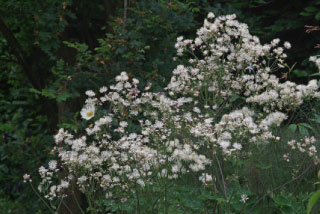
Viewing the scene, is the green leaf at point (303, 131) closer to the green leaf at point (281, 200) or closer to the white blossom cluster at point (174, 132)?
the white blossom cluster at point (174, 132)

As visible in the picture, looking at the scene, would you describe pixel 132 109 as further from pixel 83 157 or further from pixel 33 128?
pixel 33 128

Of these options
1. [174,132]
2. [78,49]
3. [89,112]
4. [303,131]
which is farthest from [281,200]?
[78,49]

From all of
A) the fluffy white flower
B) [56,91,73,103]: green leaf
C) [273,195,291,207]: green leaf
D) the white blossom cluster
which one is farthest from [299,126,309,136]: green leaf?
[56,91,73,103]: green leaf

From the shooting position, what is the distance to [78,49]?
4688mm

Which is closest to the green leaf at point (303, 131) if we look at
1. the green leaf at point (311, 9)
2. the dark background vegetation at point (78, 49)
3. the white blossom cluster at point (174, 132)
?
the white blossom cluster at point (174, 132)

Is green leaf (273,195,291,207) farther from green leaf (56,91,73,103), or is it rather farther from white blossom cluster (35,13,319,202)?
green leaf (56,91,73,103)

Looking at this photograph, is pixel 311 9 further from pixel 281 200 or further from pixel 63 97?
pixel 281 200

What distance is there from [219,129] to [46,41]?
3.09m

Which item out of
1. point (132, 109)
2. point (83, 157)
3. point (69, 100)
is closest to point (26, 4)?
point (69, 100)

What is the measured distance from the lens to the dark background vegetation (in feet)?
15.4

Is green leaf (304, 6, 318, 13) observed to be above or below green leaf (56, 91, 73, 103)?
above

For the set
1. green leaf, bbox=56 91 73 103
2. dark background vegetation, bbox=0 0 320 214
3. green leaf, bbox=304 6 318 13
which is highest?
green leaf, bbox=304 6 318 13

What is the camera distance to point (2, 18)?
5.40 meters

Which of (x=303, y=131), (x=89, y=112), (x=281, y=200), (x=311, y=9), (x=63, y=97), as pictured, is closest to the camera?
(x=281, y=200)
